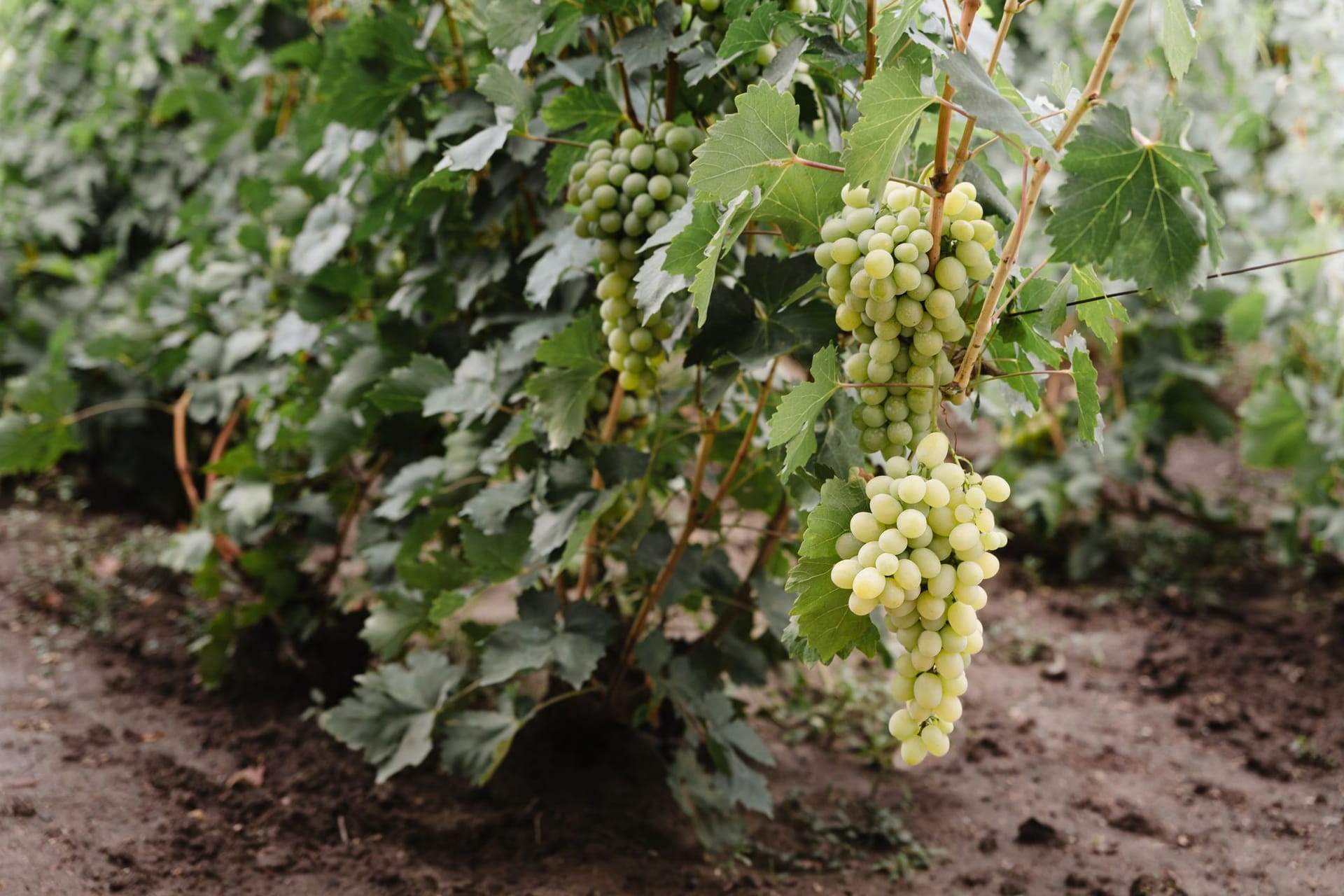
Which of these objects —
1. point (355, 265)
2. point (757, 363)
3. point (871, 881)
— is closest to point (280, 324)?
point (355, 265)

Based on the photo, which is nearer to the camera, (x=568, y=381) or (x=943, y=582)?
(x=943, y=582)

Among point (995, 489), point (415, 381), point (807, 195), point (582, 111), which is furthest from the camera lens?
point (415, 381)

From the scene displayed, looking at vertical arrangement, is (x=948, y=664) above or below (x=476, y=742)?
above

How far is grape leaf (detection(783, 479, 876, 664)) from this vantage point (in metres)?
0.94

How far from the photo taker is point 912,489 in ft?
2.88

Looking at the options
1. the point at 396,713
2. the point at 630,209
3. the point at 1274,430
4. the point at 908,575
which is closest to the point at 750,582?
the point at 396,713

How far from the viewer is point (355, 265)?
6.81ft

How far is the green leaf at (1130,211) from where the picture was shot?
83cm

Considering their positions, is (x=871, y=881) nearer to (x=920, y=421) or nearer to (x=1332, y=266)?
(x=920, y=421)

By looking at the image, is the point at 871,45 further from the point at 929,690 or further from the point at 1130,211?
the point at 929,690

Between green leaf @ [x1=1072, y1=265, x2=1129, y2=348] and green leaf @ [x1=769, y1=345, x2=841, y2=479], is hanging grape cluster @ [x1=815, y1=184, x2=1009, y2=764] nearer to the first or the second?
green leaf @ [x1=769, y1=345, x2=841, y2=479]

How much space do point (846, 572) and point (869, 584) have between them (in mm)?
43

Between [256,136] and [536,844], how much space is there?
201 cm

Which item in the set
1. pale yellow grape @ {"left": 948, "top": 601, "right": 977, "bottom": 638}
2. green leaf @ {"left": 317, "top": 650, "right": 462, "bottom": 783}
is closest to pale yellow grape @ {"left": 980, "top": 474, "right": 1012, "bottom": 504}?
pale yellow grape @ {"left": 948, "top": 601, "right": 977, "bottom": 638}
